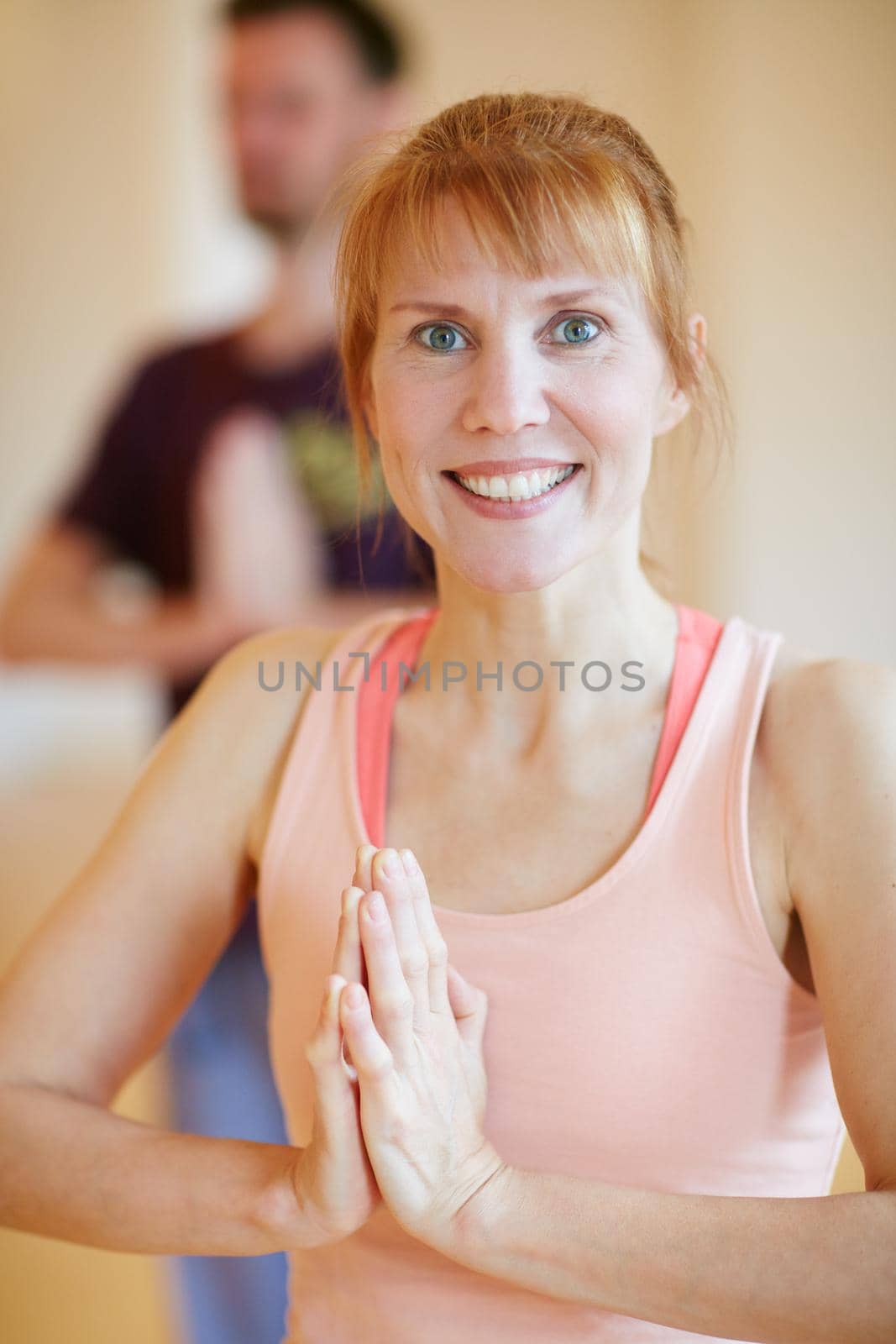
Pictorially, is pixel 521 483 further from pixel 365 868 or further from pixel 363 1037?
pixel 363 1037

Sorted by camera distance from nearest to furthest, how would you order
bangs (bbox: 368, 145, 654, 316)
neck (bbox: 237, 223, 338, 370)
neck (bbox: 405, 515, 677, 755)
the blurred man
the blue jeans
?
1. bangs (bbox: 368, 145, 654, 316)
2. neck (bbox: 405, 515, 677, 755)
3. the blue jeans
4. the blurred man
5. neck (bbox: 237, 223, 338, 370)

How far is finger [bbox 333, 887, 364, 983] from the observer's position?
871 millimetres

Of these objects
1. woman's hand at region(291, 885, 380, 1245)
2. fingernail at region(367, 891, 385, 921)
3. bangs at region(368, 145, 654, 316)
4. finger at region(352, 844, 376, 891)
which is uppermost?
bangs at region(368, 145, 654, 316)

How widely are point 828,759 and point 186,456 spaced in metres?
1.67

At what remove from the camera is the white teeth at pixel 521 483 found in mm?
969

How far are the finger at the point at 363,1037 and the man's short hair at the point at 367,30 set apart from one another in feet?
6.19

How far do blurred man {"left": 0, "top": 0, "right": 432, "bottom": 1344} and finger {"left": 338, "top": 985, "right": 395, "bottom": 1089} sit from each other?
1.28m

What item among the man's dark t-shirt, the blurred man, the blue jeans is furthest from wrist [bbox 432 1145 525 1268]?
the man's dark t-shirt

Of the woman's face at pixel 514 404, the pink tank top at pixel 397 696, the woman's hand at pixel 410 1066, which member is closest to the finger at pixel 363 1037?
the woman's hand at pixel 410 1066

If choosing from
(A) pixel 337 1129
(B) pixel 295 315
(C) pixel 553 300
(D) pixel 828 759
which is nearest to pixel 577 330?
(C) pixel 553 300

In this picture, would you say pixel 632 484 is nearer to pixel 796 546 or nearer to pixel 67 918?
pixel 67 918

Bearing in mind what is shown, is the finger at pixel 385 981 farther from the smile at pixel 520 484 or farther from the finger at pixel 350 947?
→ the smile at pixel 520 484

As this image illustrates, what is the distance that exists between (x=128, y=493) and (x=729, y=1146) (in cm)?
181

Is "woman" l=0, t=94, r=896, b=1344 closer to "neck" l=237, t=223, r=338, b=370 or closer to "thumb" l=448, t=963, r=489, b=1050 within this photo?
"thumb" l=448, t=963, r=489, b=1050
